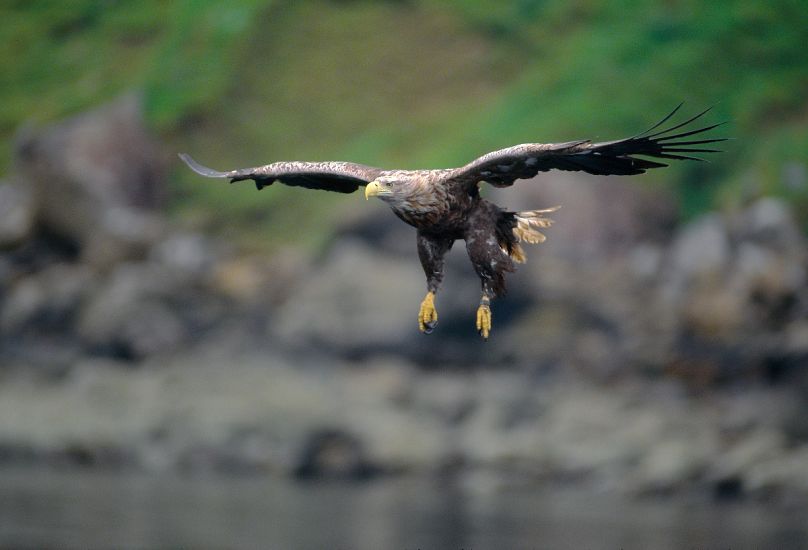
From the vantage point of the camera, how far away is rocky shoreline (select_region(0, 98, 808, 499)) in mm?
22719

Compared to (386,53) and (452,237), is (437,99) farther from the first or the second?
(452,237)

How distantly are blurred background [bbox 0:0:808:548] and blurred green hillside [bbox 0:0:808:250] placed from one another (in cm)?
8

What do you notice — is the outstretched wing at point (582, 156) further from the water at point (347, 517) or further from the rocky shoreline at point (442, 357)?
the rocky shoreline at point (442, 357)

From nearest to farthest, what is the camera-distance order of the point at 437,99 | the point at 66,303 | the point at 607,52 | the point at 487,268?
1. the point at 487,268
2. the point at 66,303
3. the point at 607,52
4. the point at 437,99

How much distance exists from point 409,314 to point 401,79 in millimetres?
9518

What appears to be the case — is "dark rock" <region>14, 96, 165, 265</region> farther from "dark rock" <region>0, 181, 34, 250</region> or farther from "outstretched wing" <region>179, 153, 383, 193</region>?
"outstretched wing" <region>179, 153, 383, 193</region>

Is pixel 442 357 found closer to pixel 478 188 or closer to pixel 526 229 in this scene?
pixel 526 229

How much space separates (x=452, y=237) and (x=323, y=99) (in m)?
22.2

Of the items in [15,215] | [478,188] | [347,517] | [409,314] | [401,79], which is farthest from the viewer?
[401,79]

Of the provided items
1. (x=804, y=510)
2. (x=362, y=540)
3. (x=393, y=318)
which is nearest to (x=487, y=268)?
(x=362, y=540)

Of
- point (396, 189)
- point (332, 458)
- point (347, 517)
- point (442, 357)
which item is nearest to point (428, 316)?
point (396, 189)

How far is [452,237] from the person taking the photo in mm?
10500

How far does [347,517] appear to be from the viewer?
69.6ft

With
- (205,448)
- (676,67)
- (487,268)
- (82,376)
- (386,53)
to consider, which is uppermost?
(386,53)
